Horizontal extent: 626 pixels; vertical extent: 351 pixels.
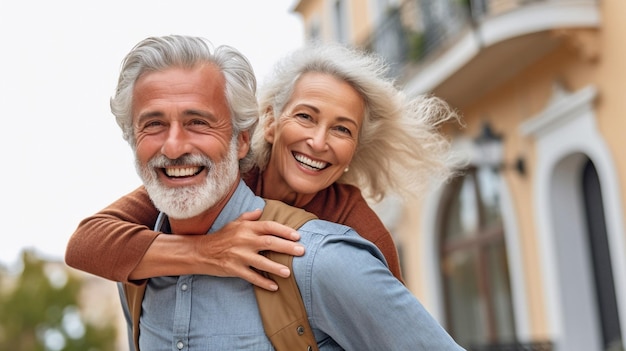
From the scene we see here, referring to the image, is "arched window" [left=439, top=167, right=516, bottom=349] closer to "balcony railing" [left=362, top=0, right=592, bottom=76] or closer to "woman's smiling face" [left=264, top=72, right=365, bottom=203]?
"balcony railing" [left=362, top=0, right=592, bottom=76]

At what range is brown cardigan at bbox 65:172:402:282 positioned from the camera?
210cm

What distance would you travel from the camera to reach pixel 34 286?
31875mm

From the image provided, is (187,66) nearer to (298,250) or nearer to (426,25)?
(298,250)

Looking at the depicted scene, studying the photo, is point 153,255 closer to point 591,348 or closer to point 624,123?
point 624,123

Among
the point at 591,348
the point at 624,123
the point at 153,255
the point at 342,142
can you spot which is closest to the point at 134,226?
the point at 153,255

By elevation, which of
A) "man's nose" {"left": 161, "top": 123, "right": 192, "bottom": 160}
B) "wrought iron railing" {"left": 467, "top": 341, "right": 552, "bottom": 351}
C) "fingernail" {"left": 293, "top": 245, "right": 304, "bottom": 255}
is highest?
"wrought iron railing" {"left": 467, "top": 341, "right": 552, "bottom": 351}

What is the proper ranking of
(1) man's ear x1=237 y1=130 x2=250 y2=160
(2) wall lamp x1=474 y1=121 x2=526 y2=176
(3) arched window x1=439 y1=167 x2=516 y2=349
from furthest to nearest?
1. (3) arched window x1=439 y1=167 x2=516 y2=349
2. (2) wall lamp x1=474 y1=121 x2=526 y2=176
3. (1) man's ear x1=237 y1=130 x2=250 y2=160

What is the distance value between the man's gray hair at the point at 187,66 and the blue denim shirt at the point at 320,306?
18 cm

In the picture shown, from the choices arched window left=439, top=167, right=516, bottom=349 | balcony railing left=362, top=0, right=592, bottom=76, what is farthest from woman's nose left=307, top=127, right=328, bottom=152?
arched window left=439, top=167, right=516, bottom=349

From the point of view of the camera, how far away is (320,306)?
1.83m

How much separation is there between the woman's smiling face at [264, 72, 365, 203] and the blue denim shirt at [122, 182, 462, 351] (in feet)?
0.89

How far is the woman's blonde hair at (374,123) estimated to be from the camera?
235 centimetres

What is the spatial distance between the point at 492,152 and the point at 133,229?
8251 mm

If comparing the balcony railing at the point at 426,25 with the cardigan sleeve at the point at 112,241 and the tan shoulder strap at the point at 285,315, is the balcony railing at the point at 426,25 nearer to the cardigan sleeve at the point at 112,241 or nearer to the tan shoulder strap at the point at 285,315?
the cardigan sleeve at the point at 112,241
